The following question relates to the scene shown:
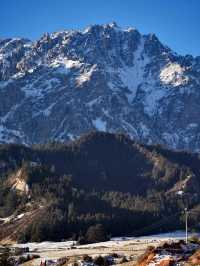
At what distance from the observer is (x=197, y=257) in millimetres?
72438

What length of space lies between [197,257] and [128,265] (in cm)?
1742

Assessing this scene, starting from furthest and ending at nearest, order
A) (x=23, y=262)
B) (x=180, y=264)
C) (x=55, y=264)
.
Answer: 1. (x=23, y=262)
2. (x=55, y=264)
3. (x=180, y=264)

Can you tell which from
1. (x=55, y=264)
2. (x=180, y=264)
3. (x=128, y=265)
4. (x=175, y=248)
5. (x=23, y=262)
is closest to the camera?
(x=180, y=264)

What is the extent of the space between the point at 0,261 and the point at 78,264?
17782 mm

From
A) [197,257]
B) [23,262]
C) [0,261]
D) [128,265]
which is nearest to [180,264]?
[197,257]

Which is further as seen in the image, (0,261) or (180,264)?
(0,261)

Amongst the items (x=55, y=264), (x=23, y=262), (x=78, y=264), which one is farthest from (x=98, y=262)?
(x=23, y=262)

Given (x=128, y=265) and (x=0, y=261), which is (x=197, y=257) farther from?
(x=0, y=261)

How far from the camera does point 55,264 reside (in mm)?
100188

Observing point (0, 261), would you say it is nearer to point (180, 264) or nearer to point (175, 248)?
point (175, 248)

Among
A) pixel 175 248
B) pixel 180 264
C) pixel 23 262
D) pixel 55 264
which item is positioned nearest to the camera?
pixel 180 264

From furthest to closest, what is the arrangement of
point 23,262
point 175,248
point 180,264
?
point 23,262 < point 175,248 < point 180,264

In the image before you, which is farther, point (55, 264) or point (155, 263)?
point (55, 264)

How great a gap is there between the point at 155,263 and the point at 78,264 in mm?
20623
